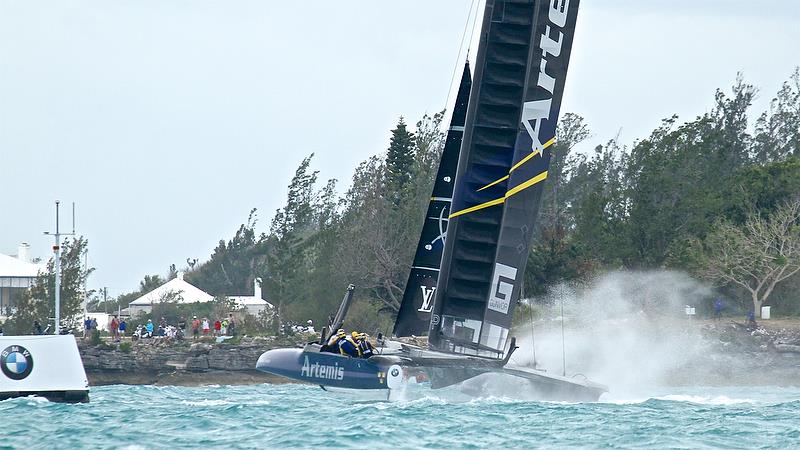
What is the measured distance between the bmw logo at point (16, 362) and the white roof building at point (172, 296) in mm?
41022

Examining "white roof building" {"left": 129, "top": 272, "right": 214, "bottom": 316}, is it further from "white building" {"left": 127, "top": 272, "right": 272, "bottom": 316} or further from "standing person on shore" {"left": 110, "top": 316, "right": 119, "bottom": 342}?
"standing person on shore" {"left": 110, "top": 316, "right": 119, "bottom": 342}

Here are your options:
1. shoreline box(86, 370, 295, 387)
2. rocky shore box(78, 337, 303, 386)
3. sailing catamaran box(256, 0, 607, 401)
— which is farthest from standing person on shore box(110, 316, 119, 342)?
sailing catamaran box(256, 0, 607, 401)

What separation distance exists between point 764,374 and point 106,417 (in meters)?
26.7

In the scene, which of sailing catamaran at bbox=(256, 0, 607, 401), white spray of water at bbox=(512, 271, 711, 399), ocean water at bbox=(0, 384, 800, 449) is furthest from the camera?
white spray of water at bbox=(512, 271, 711, 399)

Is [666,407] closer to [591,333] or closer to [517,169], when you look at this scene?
[517,169]

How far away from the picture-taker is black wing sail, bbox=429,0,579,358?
29109 millimetres

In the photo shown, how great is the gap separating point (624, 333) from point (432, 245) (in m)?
14.3

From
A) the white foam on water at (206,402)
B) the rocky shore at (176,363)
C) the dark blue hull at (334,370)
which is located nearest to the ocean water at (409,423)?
the white foam on water at (206,402)

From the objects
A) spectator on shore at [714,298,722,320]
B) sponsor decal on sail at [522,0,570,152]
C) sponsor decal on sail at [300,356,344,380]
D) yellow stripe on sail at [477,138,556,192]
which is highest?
sponsor decal on sail at [522,0,570,152]

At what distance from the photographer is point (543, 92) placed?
95.6ft

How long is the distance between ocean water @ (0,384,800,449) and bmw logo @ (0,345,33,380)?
614mm

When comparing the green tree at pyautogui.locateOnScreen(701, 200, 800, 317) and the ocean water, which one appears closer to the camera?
the ocean water

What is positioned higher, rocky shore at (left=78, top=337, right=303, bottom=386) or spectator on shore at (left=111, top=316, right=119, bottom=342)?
spectator on shore at (left=111, top=316, right=119, bottom=342)

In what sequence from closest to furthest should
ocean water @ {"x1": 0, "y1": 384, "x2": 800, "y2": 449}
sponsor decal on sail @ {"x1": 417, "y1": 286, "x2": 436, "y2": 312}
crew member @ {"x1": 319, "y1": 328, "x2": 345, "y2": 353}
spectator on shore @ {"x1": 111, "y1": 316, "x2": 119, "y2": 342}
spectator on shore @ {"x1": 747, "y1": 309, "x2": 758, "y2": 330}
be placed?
ocean water @ {"x1": 0, "y1": 384, "x2": 800, "y2": 449}, crew member @ {"x1": 319, "y1": 328, "x2": 345, "y2": 353}, sponsor decal on sail @ {"x1": 417, "y1": 286, "x2": 436, "y2": 312}, spectator on shore @ {"x1": 747, "y1": 309, "x2": 758, "y2": 330}, spectator on shore @ {"x1": 111, "y1": 316, "x2": 119, "y2": 342}
